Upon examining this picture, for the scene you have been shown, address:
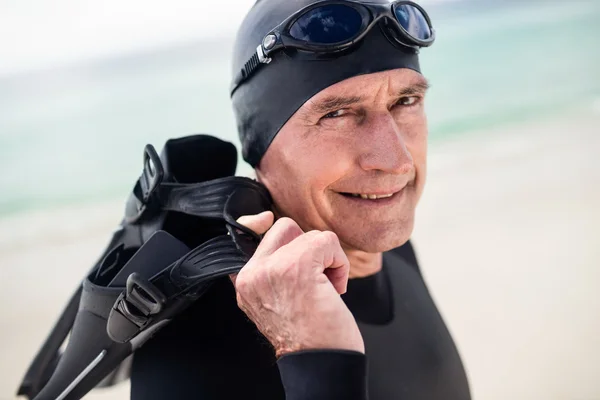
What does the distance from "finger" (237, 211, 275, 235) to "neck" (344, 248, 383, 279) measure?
411 millimetres

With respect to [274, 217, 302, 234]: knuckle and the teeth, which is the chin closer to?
the teeth

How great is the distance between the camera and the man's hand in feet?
3.97

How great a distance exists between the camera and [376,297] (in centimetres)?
195

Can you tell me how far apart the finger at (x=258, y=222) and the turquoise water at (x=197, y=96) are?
379 inches

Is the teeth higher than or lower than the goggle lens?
lower

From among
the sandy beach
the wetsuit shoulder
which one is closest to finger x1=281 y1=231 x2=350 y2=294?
the wetsuit shoulder

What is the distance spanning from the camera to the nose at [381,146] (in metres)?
1.64

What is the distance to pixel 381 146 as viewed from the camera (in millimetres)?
1639

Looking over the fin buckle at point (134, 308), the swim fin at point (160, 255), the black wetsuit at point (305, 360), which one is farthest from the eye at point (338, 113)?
the fin buckle at point (134, 308)

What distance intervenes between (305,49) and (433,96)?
13.7 metres

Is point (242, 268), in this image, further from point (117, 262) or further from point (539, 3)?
point (539, 3)

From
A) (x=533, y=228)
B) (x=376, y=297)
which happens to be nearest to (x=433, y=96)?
(x=533, y=228)

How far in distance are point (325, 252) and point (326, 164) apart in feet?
1.47

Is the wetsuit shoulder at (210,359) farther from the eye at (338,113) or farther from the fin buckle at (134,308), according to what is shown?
the eye at (338,113)
